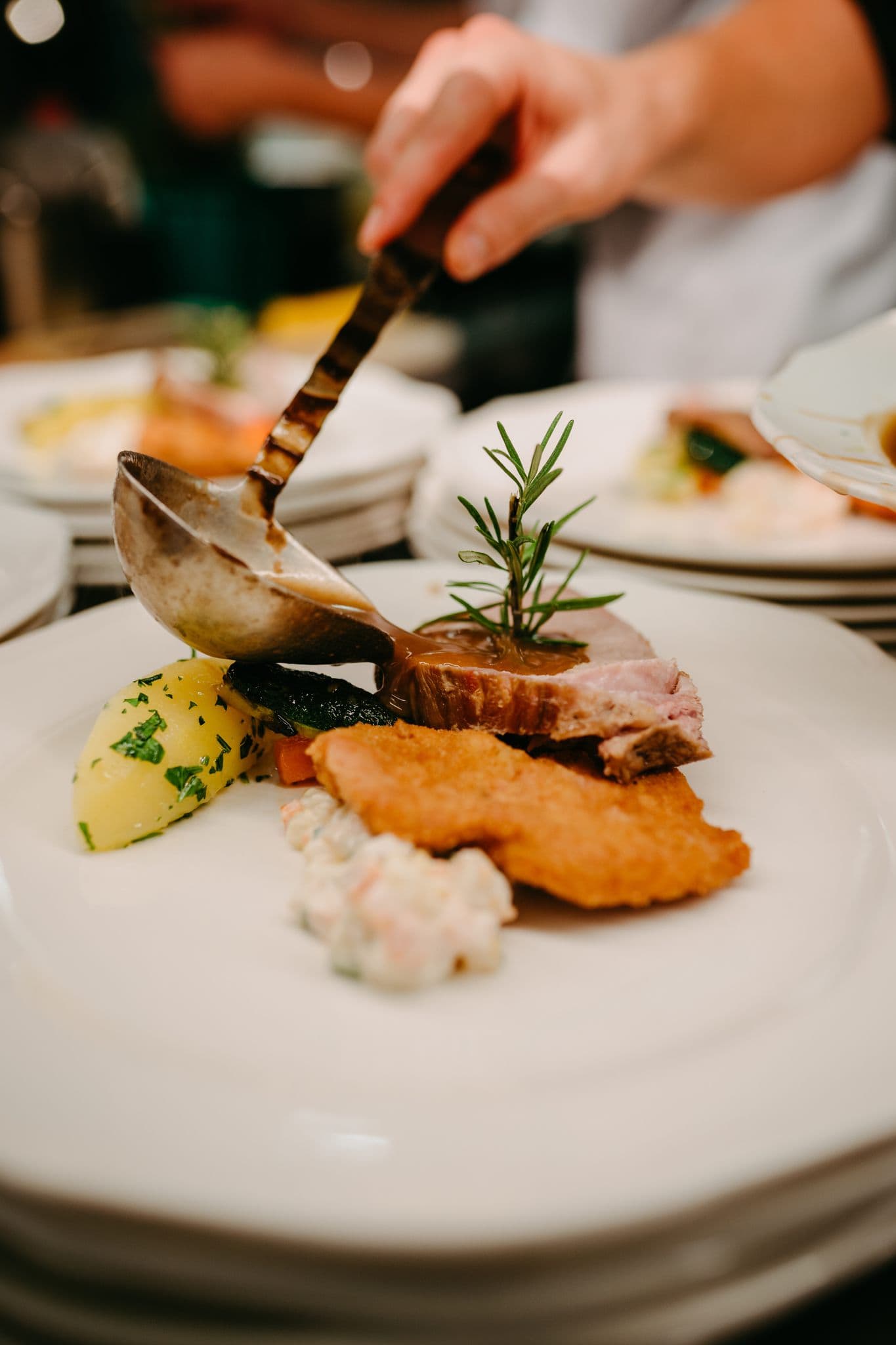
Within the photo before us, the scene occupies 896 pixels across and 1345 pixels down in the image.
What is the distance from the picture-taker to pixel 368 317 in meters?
2.13

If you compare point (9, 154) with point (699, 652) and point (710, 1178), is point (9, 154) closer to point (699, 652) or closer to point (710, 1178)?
point (699, 652)

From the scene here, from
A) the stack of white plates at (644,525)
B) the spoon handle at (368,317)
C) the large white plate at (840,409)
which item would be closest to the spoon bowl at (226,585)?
the spoon handle at (368,317)

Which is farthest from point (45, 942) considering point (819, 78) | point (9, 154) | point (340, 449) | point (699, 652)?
point (9, 154)

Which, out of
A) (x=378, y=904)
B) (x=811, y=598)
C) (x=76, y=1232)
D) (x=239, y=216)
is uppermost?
(x=239, y=216)

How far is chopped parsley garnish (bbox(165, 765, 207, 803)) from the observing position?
1.50 metres

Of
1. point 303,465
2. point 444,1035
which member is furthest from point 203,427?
point 444,1035

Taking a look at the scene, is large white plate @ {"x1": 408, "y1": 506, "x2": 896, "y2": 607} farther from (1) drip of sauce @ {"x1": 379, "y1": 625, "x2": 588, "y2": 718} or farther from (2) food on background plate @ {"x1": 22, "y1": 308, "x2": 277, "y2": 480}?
(2) food on background plate @ {"x1": 22, "y1": 308, "x2": 277, "y2": 480}

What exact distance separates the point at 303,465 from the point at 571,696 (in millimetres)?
1710

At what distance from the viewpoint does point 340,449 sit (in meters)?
3.36

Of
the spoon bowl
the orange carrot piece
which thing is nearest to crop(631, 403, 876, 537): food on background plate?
the spoon bowl

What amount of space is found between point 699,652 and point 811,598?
41cm

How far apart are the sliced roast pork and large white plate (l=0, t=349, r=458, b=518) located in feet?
3.90

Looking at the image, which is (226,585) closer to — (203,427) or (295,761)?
(295,761)

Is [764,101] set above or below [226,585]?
above
